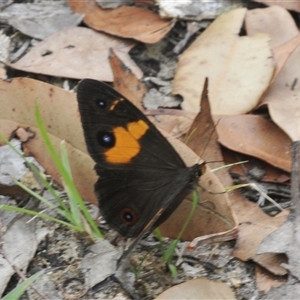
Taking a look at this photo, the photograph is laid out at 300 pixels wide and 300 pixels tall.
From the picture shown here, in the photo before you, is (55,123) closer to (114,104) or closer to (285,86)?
(114,104)

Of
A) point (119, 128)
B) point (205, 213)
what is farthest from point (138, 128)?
point (205, 213)

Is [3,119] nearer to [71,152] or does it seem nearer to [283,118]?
[71,152]

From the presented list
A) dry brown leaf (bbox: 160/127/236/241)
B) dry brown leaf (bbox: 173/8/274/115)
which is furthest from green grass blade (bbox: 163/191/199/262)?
dry brown leaf (bbox: 173/8/274/115)

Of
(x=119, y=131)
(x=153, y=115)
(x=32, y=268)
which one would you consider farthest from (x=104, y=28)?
(x=32, y=268)

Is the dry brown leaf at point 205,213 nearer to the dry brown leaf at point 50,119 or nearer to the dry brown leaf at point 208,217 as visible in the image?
the dry brown leaf at point 208,217

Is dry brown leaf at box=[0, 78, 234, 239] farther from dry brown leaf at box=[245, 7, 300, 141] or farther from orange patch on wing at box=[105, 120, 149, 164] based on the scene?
dry brown leaf at box=[245, 7, 300, 141]

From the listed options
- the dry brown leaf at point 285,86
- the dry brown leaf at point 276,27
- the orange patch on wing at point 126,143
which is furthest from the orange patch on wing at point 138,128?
the dry brown leaf at point 276,27
